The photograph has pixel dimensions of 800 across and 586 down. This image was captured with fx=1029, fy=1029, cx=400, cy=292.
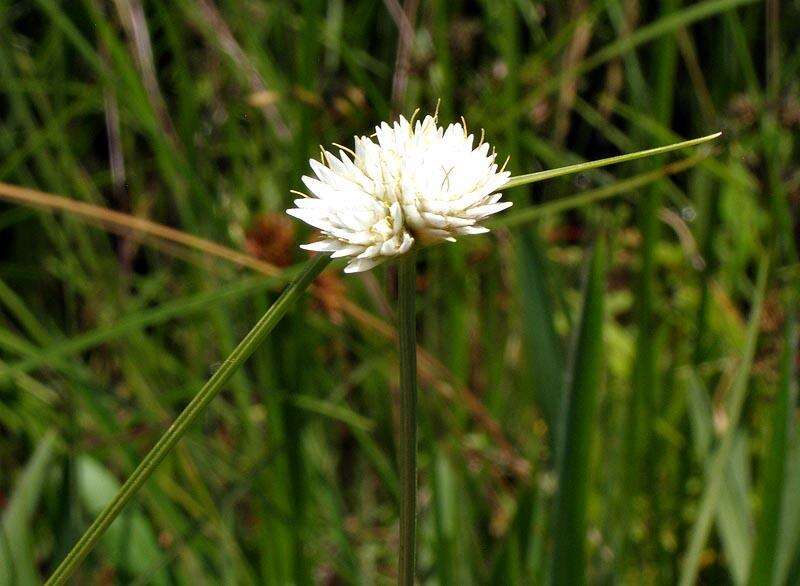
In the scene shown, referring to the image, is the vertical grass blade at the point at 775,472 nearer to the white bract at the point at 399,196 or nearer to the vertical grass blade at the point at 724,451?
the vertical grass blade at the point at 724,451

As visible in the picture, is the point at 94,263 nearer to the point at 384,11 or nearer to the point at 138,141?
Answer: the point at 384,11

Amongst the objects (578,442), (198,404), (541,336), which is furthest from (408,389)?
(541,336)

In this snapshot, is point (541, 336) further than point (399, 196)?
Yes

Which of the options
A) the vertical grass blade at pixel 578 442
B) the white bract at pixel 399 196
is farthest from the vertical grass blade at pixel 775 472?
the white bract at pixel 399 196

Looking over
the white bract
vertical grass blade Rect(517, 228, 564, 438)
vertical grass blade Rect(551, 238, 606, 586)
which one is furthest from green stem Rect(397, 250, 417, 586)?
vertical grass blade Rect(517, 228, 564, 438)

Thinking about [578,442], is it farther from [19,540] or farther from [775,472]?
[19,540]

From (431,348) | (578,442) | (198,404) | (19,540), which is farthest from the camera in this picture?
(431,348)
